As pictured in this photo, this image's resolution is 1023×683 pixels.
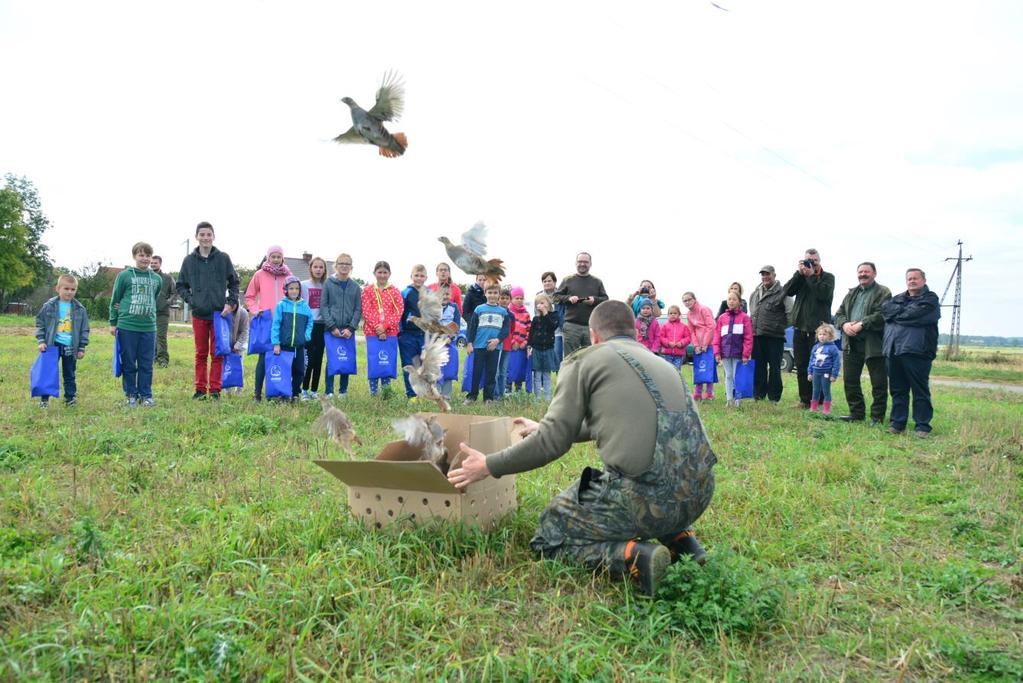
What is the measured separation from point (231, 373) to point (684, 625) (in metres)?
7.78

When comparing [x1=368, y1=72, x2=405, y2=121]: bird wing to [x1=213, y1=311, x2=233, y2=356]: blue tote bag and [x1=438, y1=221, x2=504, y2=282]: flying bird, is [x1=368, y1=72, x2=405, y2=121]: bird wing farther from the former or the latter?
[x1=213, y1=311, x2=233, y2=356]: blue tote bag

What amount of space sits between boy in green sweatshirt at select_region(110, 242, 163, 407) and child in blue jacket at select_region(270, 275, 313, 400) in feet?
4.55

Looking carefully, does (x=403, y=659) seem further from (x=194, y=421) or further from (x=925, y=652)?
(x=194, y=421)

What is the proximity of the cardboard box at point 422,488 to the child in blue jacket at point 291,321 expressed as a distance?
5103 mm

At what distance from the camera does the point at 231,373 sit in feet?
30.6

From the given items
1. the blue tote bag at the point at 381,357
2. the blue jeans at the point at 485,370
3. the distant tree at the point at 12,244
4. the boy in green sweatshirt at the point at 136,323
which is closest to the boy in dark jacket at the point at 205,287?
the boy in green sweatshirt at the point at 136,323

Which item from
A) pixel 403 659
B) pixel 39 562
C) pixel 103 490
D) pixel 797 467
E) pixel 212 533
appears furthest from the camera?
pixel 797 467

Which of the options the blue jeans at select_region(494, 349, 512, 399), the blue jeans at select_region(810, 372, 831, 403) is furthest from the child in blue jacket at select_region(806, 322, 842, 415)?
the blue jeans at select_region(494, 349, 512, 399)

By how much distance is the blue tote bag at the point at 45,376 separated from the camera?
7840 mm

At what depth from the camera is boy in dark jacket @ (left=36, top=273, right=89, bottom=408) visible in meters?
8.02

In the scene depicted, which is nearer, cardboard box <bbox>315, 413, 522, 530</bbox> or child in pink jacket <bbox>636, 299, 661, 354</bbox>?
cardboard box <bbox>315, 413, 522, 530</bbox>

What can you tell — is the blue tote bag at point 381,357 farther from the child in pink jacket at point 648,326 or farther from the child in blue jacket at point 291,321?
the child in pink jacket at point 648,326

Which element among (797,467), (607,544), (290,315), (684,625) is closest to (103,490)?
(607,544)

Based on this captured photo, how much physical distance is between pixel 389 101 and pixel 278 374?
6.54 metres
